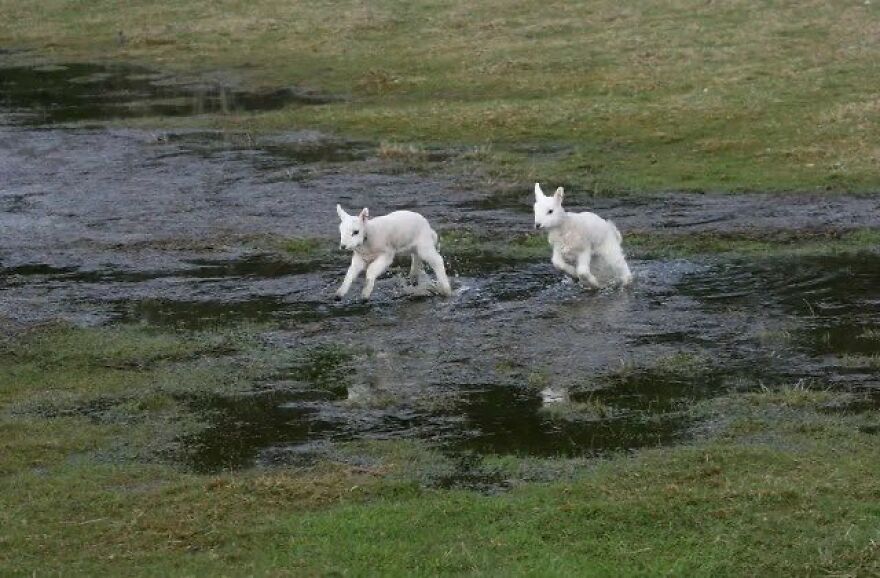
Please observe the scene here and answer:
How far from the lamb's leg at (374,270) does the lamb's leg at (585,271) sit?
232 cm

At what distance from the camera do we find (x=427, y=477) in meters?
11.6

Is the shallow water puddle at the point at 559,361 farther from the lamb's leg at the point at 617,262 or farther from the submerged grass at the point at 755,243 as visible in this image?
the submerged grass at the point at 755,243

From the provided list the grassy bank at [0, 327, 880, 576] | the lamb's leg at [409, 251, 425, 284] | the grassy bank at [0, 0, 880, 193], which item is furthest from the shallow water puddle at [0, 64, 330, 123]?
the grassy bank at [0, 327, 880, 576]

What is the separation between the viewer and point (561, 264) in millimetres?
18000

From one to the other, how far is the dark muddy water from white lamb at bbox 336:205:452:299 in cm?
36

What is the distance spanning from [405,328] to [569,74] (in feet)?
65.3

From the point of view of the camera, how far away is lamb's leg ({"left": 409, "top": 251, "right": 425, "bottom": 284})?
59.4ft

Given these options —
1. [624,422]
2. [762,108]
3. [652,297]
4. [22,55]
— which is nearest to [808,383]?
[624,422]

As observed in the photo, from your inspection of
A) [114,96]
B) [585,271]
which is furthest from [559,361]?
[114,96]

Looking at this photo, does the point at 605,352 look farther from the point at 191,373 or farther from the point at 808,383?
the point at 191,373

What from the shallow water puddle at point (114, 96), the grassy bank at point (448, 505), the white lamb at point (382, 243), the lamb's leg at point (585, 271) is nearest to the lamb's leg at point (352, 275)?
the white lamb at point (382, 243)

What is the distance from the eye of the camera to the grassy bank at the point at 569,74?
85.9 feet

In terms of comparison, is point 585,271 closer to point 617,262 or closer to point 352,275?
point 617,262

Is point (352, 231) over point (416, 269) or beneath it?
over
